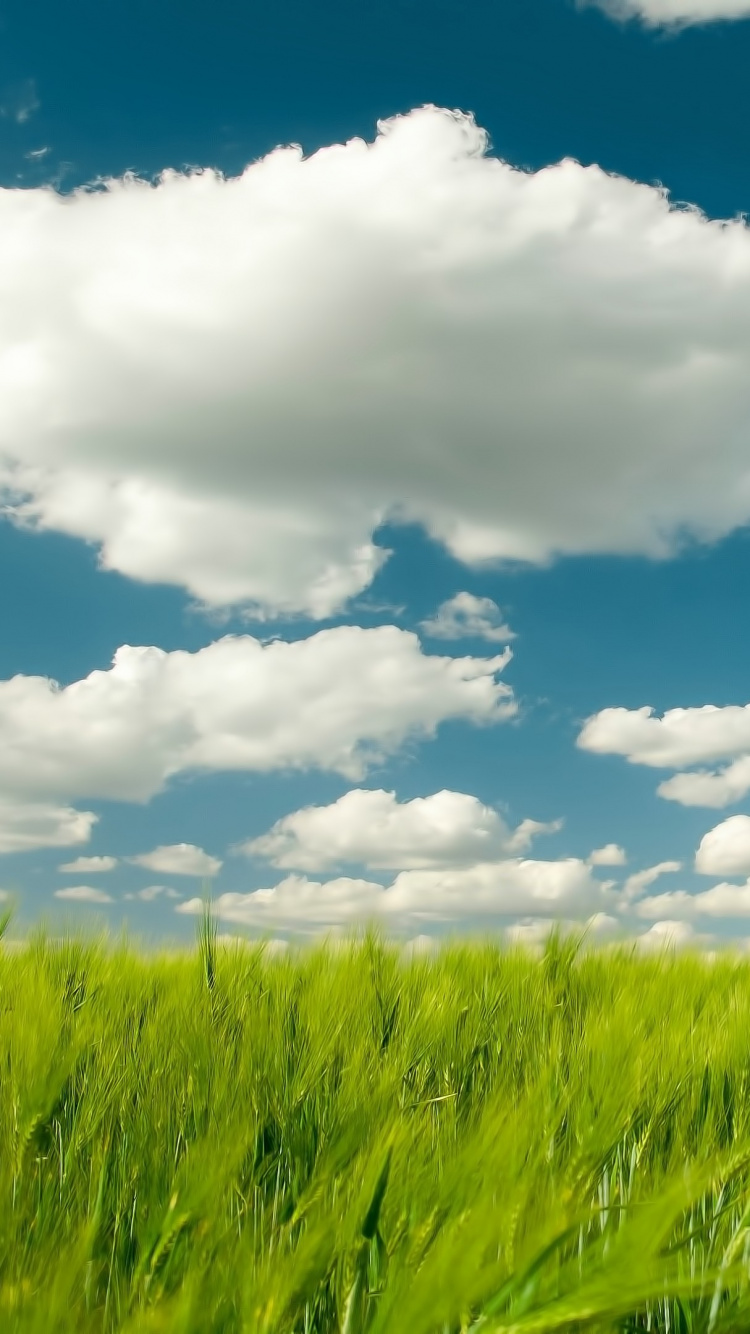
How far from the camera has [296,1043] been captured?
8.11 ft

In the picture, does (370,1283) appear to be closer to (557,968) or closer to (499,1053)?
(499,1053)

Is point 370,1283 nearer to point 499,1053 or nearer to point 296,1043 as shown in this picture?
point 296,1043

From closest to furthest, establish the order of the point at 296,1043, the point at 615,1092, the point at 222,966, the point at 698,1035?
the point at 615,1092 → the point at 296,1043 → the point at 698,1035 → the point at 222,966

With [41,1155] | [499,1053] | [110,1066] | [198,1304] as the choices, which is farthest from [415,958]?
[198,1304]

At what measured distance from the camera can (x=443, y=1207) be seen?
1530mm

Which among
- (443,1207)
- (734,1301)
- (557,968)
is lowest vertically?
(734,1301)

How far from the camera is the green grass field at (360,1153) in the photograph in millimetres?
1312

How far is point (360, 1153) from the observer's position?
1.78 metres

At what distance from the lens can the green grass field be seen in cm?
131

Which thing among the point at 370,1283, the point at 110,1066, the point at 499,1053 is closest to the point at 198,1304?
the point at 370,1283

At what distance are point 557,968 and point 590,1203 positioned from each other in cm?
197

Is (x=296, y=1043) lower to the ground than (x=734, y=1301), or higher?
higher

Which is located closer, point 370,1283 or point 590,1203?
point 370,1283

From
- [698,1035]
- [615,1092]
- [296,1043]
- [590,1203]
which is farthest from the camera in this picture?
[698,1035]
